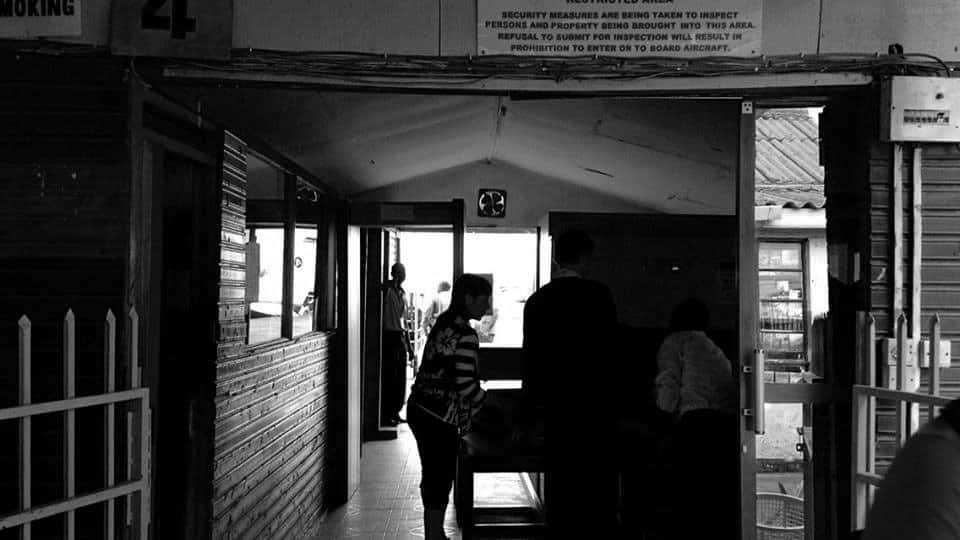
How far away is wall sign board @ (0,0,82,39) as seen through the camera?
298 cm

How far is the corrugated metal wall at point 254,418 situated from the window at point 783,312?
2317 millimetres

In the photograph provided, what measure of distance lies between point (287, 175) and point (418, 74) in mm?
2092

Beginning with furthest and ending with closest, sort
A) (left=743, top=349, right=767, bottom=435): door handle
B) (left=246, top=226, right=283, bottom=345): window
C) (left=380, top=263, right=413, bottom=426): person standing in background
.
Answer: (left=380, top=263, right=413, bottom=426): person standing in background → (left=246, top=226, right=283, bottom=345): window → (left=743, top=349, right=767, bottom=435): door handle

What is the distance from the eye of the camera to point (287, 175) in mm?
5090

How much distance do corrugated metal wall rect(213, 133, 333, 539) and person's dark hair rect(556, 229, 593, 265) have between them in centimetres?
152

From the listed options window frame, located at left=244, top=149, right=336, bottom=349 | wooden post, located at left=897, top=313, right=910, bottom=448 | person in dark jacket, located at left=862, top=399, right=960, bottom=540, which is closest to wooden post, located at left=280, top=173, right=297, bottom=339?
window frame, located at left=244, top=149, right=336, bottom=349

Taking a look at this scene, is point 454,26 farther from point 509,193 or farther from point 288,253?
point 509,193

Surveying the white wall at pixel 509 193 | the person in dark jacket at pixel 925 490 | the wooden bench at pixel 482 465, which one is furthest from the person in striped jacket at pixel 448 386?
the white wall at pixel 509 193

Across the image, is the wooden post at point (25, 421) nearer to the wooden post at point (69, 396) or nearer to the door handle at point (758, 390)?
the wooden post at point (69, 396)

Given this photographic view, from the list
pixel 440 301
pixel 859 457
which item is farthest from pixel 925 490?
pixel 440 301

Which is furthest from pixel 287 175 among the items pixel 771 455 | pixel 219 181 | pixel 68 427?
pixel 771 455

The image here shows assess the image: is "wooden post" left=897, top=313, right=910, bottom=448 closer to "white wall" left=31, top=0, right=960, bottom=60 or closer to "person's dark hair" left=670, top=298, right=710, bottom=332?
"white wall" left=31, top=0, right=960, bottom=60

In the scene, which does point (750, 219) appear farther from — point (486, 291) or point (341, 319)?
point (341, 319)

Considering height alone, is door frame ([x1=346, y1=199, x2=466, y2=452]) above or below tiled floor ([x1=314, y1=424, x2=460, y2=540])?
above
